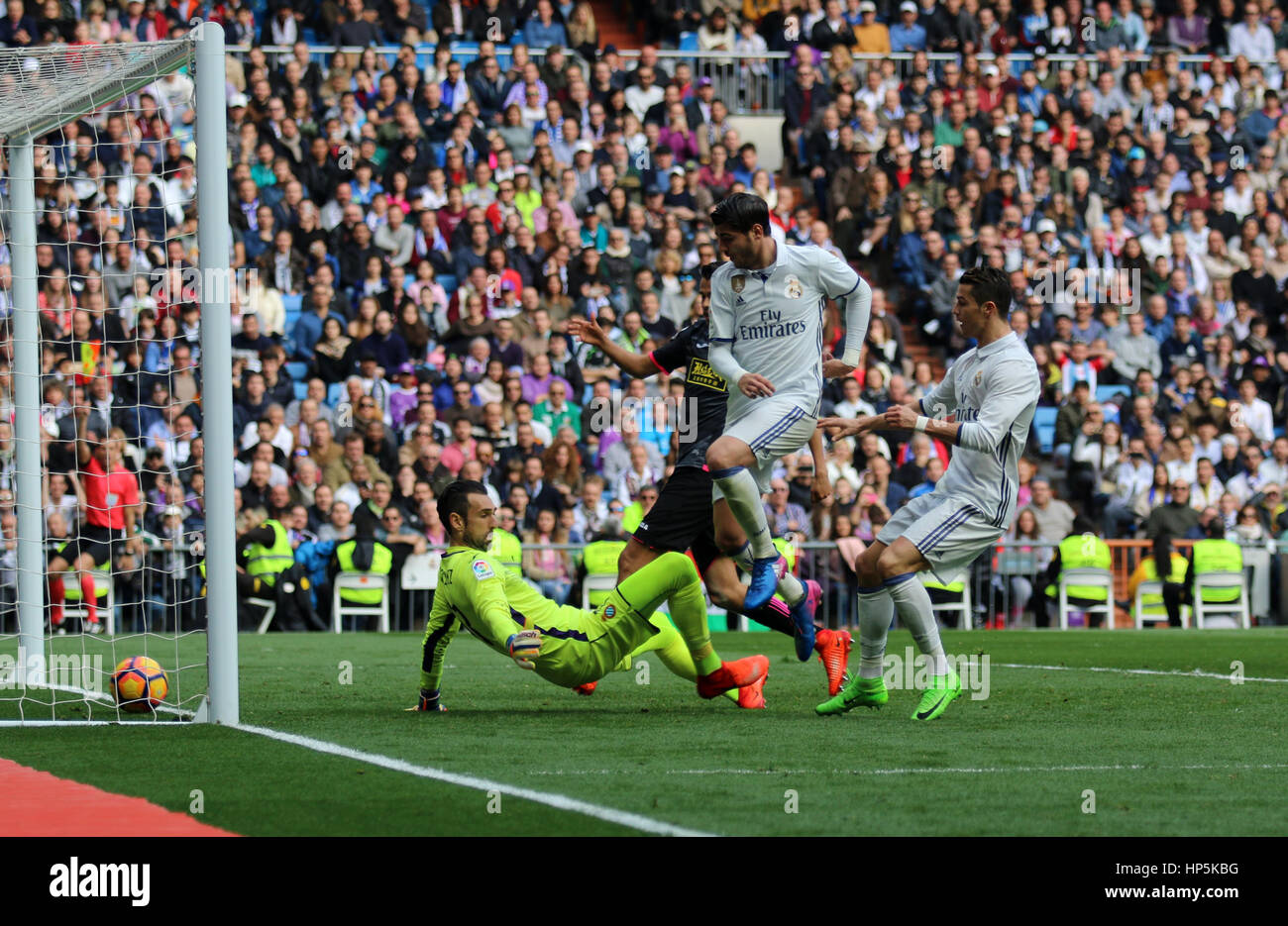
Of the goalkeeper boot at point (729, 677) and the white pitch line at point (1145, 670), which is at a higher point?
the goalkeeper boot at point (729, 677)

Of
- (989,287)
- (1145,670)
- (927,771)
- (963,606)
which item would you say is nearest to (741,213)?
(989,287)

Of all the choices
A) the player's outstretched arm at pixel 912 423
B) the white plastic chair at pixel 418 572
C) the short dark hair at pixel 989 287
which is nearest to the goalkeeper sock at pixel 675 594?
the player's outstretched arm at pixel 912 423

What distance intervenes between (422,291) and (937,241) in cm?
658

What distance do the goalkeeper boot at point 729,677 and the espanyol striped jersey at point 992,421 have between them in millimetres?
1405

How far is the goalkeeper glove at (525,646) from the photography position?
8.08m

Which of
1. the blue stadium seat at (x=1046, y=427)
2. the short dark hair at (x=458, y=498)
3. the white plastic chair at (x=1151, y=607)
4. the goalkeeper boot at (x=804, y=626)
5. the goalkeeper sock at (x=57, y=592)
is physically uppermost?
the blue stadium seat at (x=1046, y=427)

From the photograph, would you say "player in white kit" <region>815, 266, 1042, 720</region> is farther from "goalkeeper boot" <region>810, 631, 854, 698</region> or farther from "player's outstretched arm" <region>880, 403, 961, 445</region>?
"goalkeeper boot" <region>810, 631, 854, 698</region>

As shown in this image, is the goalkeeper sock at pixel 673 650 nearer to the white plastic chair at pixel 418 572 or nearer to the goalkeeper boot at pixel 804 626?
the goalkeeper boot at pixel 804 626

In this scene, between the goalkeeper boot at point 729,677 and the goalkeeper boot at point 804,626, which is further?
the goalkeeper boot at point 804,626

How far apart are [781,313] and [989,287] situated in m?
1.08

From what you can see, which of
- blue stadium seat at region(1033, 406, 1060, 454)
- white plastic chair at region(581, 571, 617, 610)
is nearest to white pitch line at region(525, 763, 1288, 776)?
white plastic chair at region(581, 571, 617, 610)

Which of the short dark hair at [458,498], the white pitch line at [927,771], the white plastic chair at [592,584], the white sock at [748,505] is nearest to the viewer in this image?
the white pitch line at [927,771]

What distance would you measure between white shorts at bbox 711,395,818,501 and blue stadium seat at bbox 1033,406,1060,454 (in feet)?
44.3
